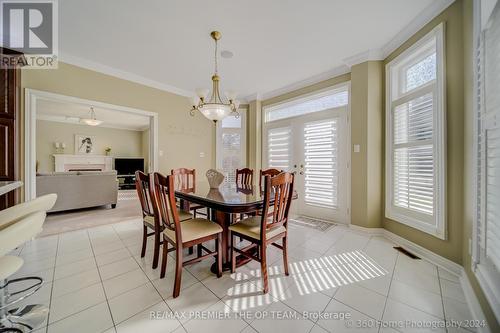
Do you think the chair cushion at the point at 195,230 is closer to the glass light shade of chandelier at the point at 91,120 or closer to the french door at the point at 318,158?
the french door at the point at 318,158

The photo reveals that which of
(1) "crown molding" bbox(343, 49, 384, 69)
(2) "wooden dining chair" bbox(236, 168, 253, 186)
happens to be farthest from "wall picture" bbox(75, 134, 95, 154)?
(1) "crown molding" bbox(343, 49, 384, 69)

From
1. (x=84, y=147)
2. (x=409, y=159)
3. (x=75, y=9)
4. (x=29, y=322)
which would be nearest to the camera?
(x=29, y=322)

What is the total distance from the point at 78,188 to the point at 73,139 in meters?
4.55

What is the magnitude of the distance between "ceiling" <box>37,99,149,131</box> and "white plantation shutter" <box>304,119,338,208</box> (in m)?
4.19

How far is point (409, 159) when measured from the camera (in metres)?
2.34

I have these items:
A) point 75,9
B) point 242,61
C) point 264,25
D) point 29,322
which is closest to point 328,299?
point 29,322

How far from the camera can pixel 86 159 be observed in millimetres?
7059

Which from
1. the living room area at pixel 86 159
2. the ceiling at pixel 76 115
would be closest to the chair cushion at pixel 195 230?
the living room area at pixel 86 159

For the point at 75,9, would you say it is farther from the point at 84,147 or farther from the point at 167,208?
the point at 84,147

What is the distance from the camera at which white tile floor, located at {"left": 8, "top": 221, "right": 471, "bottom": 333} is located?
4.12ft

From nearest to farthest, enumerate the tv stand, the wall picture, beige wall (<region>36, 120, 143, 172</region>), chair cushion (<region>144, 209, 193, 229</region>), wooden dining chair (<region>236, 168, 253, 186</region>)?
chair cushion (<region>144, 209, 193, 229</region>)
wooden dining chair (<region>236, 168, 253, 186</region>)
beige wall (<region>36, 120, 143, 172</region>)
the wall picture
the tv stand

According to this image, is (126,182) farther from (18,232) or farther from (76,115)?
(18,232)

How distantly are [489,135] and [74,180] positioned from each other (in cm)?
577

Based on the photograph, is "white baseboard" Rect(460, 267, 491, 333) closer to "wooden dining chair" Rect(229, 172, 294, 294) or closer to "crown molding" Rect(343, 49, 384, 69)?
"wooden dining chair" Rect(229, 172, 294, 294)
